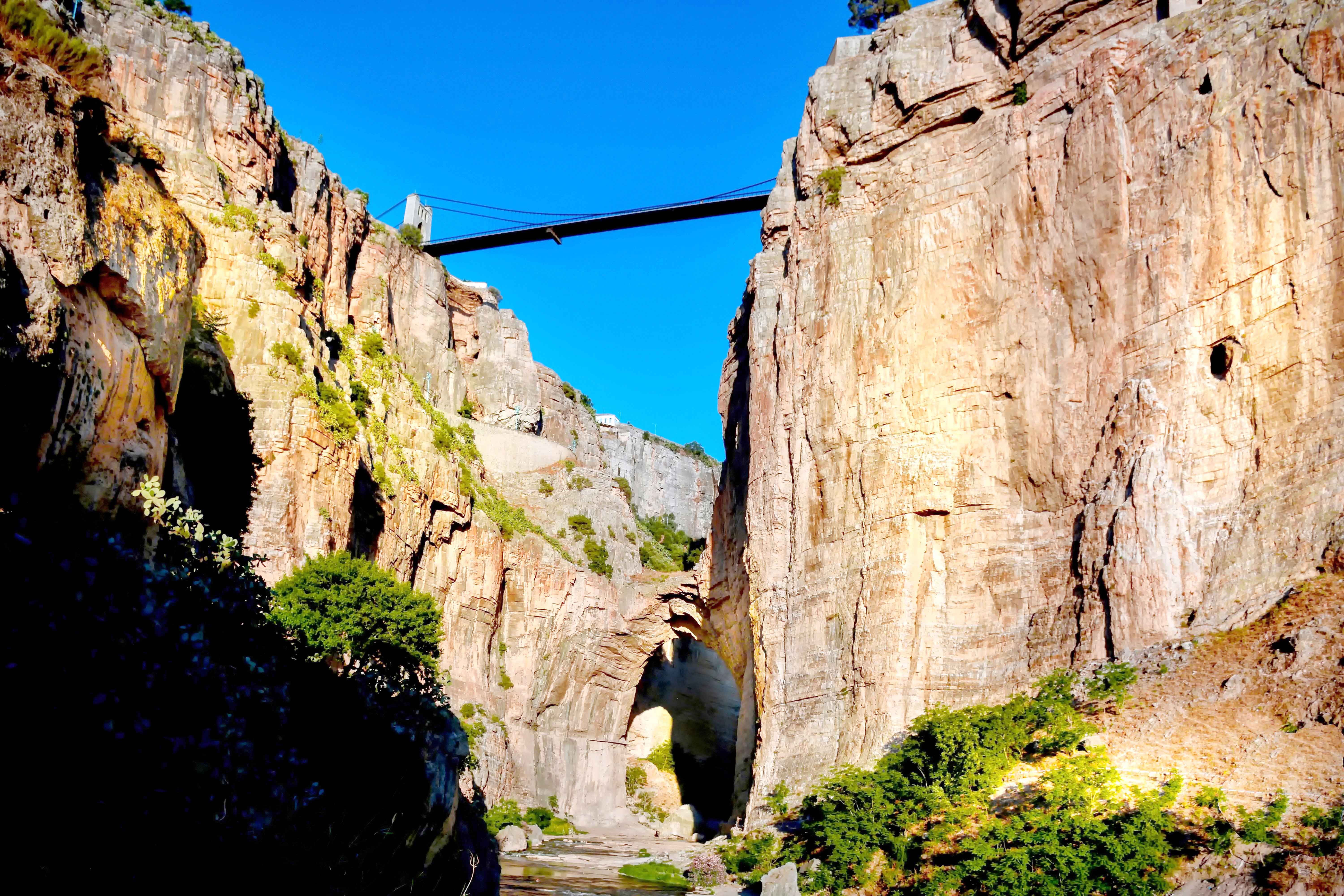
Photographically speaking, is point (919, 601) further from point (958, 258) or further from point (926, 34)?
point (926, 34)

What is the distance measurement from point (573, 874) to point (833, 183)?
22.2 meters

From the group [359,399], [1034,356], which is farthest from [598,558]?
[1034,356]

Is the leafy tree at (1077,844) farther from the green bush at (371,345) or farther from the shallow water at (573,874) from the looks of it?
the green bush at (371,345)

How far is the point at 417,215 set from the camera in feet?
200

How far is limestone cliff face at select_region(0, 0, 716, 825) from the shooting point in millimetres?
10742

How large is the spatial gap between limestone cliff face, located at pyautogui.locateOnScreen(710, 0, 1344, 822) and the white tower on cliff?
29.3m

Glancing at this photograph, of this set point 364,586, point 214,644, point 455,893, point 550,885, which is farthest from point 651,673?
point 214,644

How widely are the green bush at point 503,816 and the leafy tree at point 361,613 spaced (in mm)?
12181

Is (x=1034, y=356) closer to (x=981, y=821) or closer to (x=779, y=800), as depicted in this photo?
(x=981, y=821)

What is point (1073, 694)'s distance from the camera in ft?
73.8

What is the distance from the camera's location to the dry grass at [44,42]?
1162 centimetres

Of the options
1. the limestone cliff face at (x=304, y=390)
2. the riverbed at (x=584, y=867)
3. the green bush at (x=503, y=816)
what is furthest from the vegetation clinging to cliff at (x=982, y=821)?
the limestone cliff face at (x=304, y=390)

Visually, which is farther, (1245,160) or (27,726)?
(1245,160)

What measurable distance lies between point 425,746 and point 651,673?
36.2 metres
